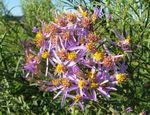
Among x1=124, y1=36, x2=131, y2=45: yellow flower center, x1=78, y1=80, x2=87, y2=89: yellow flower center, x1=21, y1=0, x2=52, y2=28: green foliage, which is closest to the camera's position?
x1=78, y1=80, x2=87, y2=89: yellow flower center

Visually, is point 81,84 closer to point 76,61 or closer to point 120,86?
point 76,61

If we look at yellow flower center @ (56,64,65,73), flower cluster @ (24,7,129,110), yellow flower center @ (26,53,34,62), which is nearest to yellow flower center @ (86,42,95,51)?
flower cluster @ (24,7,129,110)

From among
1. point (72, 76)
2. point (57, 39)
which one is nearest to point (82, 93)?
point (72, 76)

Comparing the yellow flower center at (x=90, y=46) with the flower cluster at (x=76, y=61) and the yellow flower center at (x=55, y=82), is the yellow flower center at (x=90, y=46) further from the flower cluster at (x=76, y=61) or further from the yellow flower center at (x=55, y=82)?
the yellow flower center at (x=55, y=82)

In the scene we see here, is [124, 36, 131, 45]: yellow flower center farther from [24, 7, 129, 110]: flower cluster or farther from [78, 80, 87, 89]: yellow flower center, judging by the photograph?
[78, 80, 87, 89]: yellow flower center

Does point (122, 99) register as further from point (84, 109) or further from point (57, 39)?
point (57, 39)

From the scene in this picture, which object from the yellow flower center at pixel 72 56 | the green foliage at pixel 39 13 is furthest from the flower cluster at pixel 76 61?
the green foliage at pixel 39 13

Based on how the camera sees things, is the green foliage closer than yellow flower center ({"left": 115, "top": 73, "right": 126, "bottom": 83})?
No

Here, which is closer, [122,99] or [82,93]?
[82,93]

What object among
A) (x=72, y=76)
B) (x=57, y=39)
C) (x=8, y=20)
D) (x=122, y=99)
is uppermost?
(x=8, y=20)
